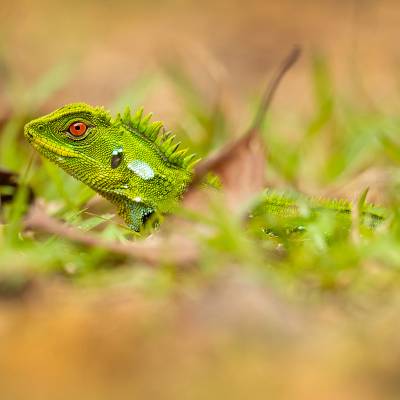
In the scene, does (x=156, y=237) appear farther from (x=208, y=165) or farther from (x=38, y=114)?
(x=38, y=114)

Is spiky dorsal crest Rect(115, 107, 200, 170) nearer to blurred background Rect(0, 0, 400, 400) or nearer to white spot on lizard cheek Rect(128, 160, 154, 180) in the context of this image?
white spot on lizard cheek Rect(128, 160, 154, 180)

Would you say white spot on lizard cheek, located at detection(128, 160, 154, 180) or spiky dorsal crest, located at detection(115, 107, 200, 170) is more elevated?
spiky dorsal crest, located at detection(115, 107, 200, 170)

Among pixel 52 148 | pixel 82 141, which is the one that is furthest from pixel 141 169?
pixel 52 148

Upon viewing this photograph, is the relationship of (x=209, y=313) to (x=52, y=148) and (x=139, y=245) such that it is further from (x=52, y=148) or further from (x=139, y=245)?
(x=52, y=148)

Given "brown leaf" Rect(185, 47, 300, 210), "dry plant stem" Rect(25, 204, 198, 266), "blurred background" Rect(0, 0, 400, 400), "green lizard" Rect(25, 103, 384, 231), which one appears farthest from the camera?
"green lizard" Rect(25, 103, 384, 231)

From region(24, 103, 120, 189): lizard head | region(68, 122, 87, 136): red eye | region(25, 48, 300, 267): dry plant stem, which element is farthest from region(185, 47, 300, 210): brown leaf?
region(68, 122, 87, 136): red eye

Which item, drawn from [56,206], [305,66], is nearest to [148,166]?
[56,206]

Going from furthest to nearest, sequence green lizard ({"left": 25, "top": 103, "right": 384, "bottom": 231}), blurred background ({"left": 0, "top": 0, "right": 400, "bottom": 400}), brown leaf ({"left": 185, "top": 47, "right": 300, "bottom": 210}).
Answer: green lizard ({"left": 25, "top": 103, "right": 384, "bottom": 231}) < brown leaf ({"left": 185, "top": 47, "right": 300, "bottom": 210}) < blurred background ({"left": 0, "top": 0, "right": 400, "bottom": 400})

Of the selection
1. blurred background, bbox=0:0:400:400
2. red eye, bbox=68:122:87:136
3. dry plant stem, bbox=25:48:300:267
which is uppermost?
red eye, bbox=68:122:87:136

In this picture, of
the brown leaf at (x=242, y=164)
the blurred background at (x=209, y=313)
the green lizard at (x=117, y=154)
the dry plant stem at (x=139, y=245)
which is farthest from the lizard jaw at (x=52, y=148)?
the dry plant stem at (x=139, y=245)
